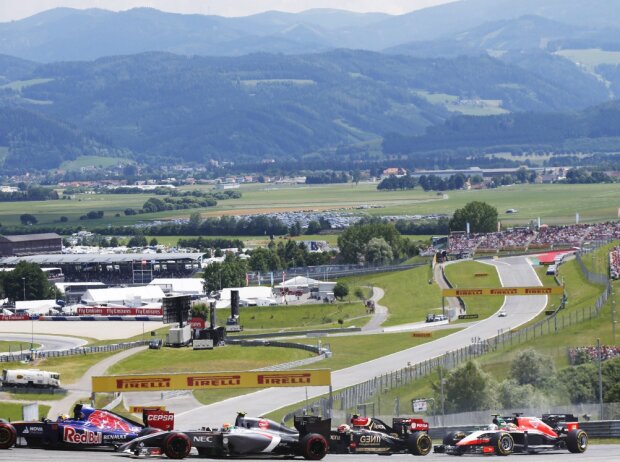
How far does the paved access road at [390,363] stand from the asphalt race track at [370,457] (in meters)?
11.2

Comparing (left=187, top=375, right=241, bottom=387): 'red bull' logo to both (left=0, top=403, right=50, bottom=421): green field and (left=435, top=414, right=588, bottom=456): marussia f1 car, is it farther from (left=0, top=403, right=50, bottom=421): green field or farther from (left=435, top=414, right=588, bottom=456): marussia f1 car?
(left=0, top=403, right=50, bottom=421): green field

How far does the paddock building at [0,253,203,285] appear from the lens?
171625 mm

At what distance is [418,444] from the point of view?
A: 44.1 m

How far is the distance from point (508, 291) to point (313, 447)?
75222mm

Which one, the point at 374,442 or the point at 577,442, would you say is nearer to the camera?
the point at 374,442

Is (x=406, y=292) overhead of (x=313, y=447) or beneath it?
beneath

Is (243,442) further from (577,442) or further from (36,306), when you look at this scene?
(36,306)

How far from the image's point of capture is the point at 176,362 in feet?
295

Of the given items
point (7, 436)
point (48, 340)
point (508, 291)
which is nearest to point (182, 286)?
point (48, 340)

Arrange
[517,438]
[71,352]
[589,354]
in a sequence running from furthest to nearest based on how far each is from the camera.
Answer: [71,352], [589,354], [517,438]

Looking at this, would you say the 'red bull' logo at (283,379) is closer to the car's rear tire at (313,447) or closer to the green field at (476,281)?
the car's rear tire at (313,447)

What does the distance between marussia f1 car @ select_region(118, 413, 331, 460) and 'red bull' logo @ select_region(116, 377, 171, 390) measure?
708 centimetres

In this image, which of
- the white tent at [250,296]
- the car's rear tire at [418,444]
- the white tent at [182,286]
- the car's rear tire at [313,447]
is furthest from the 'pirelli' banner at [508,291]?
the car's rear tire at [313,447]

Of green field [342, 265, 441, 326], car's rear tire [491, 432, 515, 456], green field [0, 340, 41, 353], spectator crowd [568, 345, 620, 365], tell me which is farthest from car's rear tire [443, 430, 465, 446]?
green field [342, 265, 441, 326]
